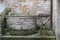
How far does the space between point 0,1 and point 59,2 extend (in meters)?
2.62

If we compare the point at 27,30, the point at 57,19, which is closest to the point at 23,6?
the point at 27,30

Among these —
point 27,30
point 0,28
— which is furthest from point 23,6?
point 0,28

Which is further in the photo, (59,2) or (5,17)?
(5,17)

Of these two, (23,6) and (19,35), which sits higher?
(23,6)

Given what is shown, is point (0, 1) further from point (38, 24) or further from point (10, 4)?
point (38, 24)

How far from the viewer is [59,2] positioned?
5324 mm

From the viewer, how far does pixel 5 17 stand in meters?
6.71

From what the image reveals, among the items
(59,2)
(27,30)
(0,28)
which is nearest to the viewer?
(59,2)

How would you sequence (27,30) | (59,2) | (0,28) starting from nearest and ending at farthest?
(59,2), (0,28), (27,30)

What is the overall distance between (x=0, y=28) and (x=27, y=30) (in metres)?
1.04

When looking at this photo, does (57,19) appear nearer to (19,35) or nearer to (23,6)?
(19,35)

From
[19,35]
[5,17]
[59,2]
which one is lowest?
[19,35]

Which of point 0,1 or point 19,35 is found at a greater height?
point 0,1

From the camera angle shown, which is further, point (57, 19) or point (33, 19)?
point (33, 19)
